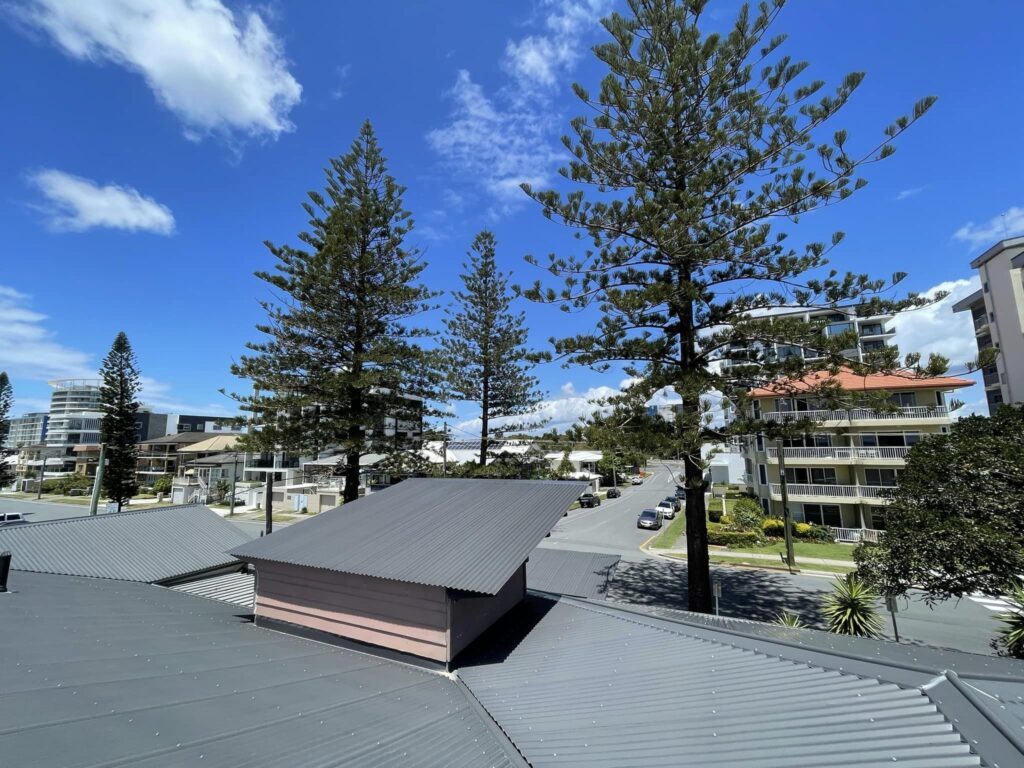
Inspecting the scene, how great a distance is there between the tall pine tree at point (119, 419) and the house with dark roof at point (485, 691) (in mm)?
32364

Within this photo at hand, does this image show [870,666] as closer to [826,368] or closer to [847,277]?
[826,368]

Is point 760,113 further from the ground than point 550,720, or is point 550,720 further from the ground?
point 760,113

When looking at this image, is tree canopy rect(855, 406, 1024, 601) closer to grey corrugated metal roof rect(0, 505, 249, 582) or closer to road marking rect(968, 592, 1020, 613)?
road marking rect(968, 592, 1020, 613)

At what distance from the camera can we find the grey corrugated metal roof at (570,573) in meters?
9.62

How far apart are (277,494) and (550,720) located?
46.7 metres

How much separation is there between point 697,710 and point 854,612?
9297mm

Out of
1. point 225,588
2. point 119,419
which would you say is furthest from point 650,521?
point 119,419

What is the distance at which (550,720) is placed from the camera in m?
4.09

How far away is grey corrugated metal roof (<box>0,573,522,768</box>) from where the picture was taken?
3.15m

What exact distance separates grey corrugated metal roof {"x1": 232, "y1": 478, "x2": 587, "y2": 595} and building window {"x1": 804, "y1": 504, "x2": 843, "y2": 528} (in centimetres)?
2473

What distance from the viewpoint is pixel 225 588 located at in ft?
35.1

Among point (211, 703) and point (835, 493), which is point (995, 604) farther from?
point (211, 703)

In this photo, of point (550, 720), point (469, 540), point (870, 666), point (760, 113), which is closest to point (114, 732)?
point (550, 720)

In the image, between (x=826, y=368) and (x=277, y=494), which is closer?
(x=826, y=368)
